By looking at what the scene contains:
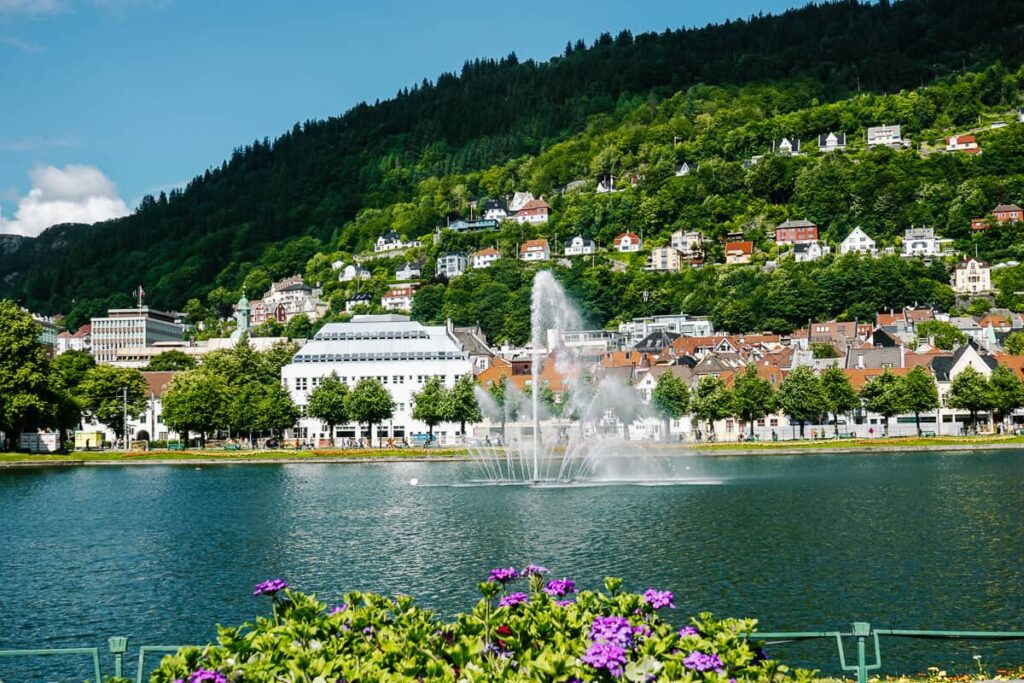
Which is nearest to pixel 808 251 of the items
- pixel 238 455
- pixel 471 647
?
pixel 238 455

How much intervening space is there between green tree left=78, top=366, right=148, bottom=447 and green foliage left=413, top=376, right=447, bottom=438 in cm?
2950

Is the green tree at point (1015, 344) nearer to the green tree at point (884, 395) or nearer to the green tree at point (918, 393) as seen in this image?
the green tree at point (918, 393)

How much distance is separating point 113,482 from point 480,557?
41590 millimetres

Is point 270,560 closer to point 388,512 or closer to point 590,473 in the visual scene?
point 388,512

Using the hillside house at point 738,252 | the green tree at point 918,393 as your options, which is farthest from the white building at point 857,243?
the green tree at point 918,393

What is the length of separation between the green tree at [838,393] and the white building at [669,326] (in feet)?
208

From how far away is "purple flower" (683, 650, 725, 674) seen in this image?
9.92 meters

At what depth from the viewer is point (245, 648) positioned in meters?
10.6

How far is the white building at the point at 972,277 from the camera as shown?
6521 inches

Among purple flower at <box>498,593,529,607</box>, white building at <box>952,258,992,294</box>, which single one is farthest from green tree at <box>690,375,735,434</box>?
purple flower at <box>498,593,529,607</box>

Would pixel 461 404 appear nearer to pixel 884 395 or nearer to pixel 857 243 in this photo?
pixel 884 395

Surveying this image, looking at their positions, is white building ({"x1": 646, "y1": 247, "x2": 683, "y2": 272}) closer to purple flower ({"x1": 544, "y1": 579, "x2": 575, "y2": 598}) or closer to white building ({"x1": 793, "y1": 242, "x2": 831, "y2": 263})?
white building ({"x1": 793, "y1": 242, "x2": 831, "y2": 263})

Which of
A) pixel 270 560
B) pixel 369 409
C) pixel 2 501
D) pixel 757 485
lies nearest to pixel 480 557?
pixel 270 560

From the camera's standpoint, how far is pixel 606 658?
9969 millimetres
